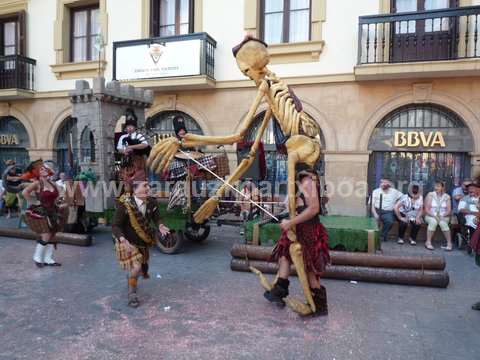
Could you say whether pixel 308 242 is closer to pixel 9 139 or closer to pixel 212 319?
pixel 212 319

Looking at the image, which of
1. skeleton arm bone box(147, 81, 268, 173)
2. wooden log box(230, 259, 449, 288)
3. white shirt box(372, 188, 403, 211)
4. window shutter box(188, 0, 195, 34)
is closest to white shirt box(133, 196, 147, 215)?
skeleton arm bone box(147, 81, 268, 173)

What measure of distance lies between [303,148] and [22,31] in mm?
13273

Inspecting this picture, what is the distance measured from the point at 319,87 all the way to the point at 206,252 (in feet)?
17.9

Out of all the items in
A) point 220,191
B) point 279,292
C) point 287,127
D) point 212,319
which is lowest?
point 212,319

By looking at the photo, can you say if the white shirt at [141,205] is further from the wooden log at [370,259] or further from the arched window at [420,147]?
the arched window at [420,147]

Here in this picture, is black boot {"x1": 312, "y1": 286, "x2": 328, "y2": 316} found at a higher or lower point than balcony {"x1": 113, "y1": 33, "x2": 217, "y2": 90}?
lower

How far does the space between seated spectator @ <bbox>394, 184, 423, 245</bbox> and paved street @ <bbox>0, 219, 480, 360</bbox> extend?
2375 millimetres

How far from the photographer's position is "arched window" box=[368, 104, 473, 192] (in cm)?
967

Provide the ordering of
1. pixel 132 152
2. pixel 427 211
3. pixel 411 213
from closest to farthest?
pixel 132 152, pixel 427 211, pixel 411 213

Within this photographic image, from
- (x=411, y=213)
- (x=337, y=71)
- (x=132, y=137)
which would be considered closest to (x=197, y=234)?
(x=132, y=137)

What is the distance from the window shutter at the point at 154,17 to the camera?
12055 millimetres

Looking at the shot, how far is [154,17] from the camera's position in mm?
12117

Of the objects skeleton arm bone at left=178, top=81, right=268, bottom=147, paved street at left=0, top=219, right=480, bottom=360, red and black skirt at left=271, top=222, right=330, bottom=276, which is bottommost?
paved street at left=0, top=219, right=480, bottom=360

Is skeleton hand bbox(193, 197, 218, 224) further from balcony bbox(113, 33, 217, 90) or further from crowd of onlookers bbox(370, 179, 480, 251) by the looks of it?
balcony bbox(113, 33, 217, 90)
